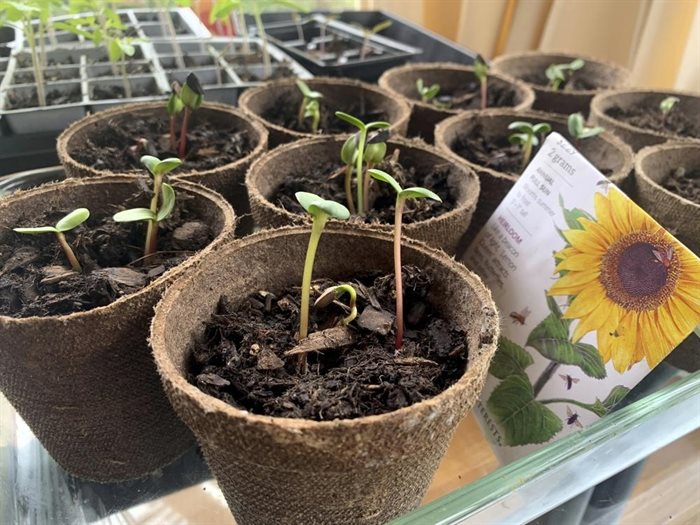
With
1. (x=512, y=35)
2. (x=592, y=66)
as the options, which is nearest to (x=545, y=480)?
(x=592, y=66)

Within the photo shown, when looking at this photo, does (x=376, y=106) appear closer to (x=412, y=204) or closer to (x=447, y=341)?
(x=412, y=204)

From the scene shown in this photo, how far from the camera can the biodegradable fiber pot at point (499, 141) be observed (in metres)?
0.95

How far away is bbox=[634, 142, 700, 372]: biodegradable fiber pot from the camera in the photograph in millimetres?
778

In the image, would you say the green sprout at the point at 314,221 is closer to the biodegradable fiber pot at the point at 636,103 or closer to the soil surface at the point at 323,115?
the soil surface at the point at 323,115

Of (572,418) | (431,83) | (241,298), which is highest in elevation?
(431,83)

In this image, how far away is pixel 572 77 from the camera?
1604mm

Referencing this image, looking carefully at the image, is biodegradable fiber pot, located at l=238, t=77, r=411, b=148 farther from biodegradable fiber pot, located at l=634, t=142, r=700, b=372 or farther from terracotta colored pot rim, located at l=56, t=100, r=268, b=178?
biodegradable fiber pot, located at l=634, t=142, r=700, b=372

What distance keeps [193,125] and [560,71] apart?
929mm

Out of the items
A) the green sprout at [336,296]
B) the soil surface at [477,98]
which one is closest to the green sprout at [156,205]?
the green sprout at [336,296]

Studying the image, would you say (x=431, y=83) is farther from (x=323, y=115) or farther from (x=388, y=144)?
(x=388, y=144)

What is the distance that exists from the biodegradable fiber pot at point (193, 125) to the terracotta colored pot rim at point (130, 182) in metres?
0.03

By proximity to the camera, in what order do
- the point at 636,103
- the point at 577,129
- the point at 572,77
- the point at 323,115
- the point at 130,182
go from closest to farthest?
the point at 130,182 < the point at 577,129 < the point at 323,115 < the point at 636,103 < the point at 572,77

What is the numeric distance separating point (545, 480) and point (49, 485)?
Result: 67 centimetres

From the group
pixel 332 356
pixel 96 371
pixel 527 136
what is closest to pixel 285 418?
pixel 332 356
